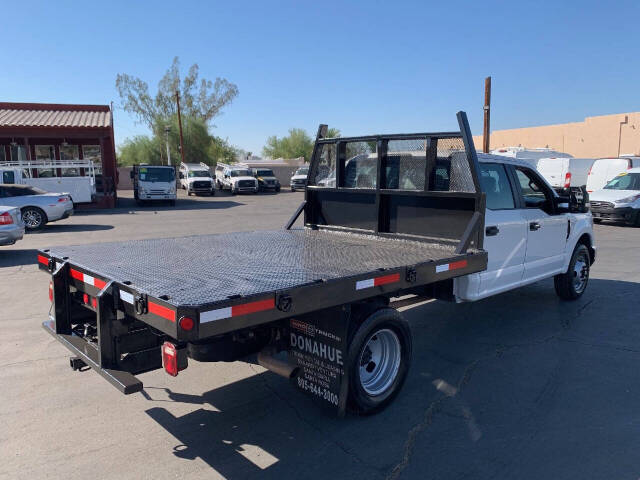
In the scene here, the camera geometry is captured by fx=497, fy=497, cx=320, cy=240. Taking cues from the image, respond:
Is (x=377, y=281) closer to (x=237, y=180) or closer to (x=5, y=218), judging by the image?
(x=5, y=218)

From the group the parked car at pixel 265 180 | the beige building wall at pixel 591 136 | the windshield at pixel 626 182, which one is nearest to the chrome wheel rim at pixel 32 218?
the windshield at pixel 626 182

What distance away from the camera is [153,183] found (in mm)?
25672

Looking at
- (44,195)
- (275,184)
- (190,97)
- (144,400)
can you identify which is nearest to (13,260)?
(44,195)

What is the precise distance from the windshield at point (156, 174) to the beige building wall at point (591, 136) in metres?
37.1

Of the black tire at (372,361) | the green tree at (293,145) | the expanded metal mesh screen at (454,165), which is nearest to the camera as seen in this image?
the black tire at (372,361)

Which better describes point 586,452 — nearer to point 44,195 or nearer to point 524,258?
point 524,258

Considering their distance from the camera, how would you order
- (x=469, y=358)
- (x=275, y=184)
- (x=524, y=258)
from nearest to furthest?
1. (x=469, y=358)
2. (x=524, y=258)
3. (x=275, y=184)

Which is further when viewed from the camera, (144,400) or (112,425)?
(144,400)

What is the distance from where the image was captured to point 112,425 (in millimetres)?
3756

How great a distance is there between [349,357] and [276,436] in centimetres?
79

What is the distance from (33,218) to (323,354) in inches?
574

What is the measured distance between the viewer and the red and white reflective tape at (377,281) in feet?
11.3

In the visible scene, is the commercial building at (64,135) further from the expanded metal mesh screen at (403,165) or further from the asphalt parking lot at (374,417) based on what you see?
the asphalt parking lot at (374,417)

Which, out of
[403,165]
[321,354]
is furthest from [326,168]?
[321,354]
